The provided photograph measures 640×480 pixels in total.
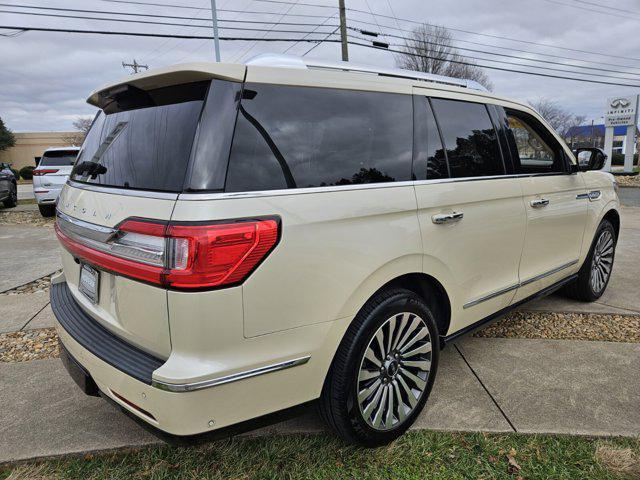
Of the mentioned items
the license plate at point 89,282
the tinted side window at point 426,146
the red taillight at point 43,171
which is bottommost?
the license plate at point 89,282

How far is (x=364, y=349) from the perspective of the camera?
2162 mm

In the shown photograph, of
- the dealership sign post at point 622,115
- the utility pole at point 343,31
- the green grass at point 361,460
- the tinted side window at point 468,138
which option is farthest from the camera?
the dealership sign post at point 622,115

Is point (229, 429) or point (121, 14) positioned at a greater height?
point (121, 14)

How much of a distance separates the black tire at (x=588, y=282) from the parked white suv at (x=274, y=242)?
1896 mm

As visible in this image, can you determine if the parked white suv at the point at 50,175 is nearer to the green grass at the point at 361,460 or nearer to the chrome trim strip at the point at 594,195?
the green grass at the point at 361,460

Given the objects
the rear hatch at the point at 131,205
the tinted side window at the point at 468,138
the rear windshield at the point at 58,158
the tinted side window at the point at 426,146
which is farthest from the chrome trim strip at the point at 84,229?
the rear windshield at the point at 58,158

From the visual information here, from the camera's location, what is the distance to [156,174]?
Answer: 1872 mm

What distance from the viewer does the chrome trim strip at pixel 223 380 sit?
1663 millimetres

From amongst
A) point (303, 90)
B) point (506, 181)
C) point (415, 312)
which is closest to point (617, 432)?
point (415, 312)

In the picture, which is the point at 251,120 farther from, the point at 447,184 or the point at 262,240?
the point at 447,184

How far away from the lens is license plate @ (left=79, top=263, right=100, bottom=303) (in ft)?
6.93

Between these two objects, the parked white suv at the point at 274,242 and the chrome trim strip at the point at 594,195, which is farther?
the chrome trim strip at the point at 594,195

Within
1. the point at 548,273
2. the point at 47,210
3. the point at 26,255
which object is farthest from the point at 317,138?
the point at 47,210

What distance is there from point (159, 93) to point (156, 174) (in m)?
0.41
